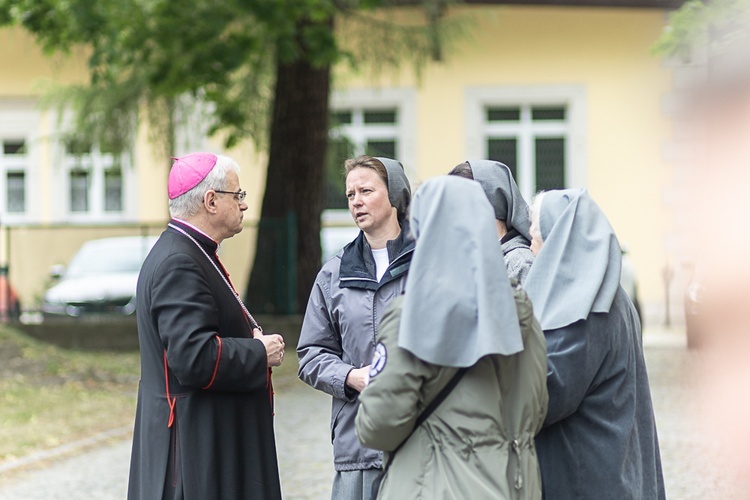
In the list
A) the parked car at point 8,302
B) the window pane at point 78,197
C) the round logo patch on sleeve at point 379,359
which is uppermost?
the window pane at point 78,197

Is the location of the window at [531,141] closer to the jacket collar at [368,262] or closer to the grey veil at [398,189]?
the grey veil at [398,189]

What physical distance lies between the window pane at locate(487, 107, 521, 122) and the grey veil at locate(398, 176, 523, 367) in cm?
1958

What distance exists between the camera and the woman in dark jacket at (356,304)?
3.97m

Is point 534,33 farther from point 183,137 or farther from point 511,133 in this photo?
point 183,137

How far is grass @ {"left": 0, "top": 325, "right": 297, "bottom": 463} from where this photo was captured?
31.0ft

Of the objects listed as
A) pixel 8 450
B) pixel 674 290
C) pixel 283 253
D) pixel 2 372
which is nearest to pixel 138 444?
pixel 8 450

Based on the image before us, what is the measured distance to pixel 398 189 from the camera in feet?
13.9

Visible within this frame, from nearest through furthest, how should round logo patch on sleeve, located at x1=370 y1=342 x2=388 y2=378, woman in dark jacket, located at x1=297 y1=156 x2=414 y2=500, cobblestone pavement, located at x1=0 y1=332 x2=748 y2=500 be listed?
round logo patch on sleeve, located at x1=370 y1=342 x2=388 y2=378 < woman in dark jacket, located at x1=297 y1=156 x2=414 y2=500 < cobblestone pavement, located at x1=0 y1=332 x2=748 y2=500

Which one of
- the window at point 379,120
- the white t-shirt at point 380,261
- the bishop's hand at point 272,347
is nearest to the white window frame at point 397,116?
the window at point 379,120

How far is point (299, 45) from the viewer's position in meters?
13.5

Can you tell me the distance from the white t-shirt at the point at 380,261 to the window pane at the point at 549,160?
18.2 meters

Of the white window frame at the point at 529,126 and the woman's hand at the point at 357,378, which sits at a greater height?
the white window frame at the point at 529,126

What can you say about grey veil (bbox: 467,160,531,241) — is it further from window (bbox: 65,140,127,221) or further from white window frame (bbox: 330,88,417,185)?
window (bbox: 65,140,127,221)

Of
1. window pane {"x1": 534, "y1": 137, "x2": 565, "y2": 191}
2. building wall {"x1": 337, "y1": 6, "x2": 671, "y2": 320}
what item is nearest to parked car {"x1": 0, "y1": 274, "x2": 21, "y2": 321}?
building wall {"x1": 337, "y1": 6, "x2": 671, "y2": 320}
